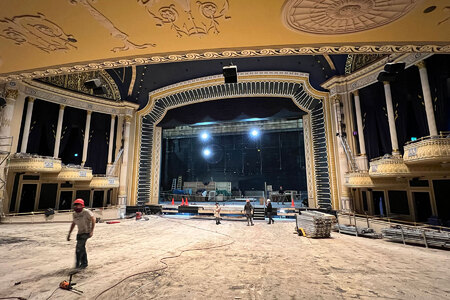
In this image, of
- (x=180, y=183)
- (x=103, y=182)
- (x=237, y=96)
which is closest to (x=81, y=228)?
(x=103, y=182)

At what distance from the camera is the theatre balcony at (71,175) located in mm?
12164

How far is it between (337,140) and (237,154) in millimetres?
11135

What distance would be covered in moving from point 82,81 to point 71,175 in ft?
21.7

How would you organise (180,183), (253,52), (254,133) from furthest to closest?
(180,183)
(254,133)
(253,52)

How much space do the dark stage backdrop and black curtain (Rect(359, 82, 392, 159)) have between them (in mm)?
8479

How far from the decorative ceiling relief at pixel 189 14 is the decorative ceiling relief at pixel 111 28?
628 mm

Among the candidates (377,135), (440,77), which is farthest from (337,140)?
(440,77)

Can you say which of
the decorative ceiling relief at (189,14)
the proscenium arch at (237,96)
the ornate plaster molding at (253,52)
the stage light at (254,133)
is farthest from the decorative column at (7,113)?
the stage light at (254,133)

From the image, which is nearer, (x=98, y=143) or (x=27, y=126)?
(x=27, y=126)

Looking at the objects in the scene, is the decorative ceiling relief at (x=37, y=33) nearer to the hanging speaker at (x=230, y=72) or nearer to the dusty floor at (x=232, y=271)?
the dusty floor at (x=232, y=271)

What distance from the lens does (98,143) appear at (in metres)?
15.1

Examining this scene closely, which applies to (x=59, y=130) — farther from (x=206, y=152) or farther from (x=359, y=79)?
(x=359, y=79)

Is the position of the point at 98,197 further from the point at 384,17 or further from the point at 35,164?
the point at 384,17

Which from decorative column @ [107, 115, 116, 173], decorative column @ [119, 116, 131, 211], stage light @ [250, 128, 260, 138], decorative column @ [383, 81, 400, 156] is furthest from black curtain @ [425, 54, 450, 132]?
decorative column @ [107, 115, 116, 173]
